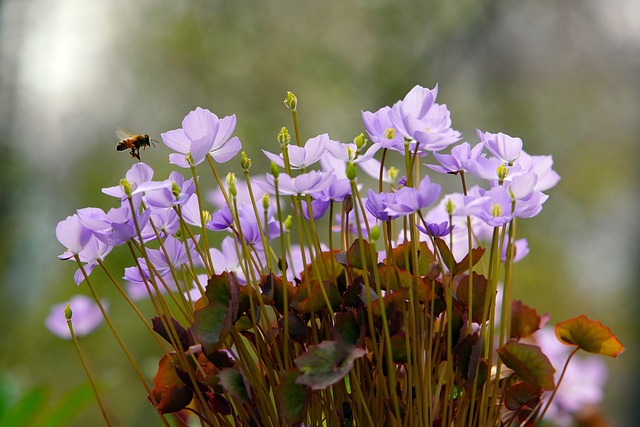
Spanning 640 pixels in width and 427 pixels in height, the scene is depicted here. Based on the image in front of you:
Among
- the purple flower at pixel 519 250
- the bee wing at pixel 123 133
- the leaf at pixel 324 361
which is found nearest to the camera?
the leaf at pixel 324 361

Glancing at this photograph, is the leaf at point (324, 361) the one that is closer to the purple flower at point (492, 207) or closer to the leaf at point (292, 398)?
the leaf at point (292, 398)

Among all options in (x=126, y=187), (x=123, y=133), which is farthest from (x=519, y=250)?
(x=123, y=133)

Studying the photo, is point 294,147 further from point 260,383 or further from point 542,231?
point 542,231

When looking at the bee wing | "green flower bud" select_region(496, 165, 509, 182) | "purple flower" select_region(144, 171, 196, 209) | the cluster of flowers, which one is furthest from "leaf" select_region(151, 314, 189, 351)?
the bee wing

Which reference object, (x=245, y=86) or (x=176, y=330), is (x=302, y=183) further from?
(x=245, y=86)

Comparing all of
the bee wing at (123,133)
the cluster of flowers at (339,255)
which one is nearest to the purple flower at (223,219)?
the cluster of flowers at (339,255)

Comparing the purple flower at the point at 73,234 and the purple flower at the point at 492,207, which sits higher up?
the purple flower at the point at 73,234
